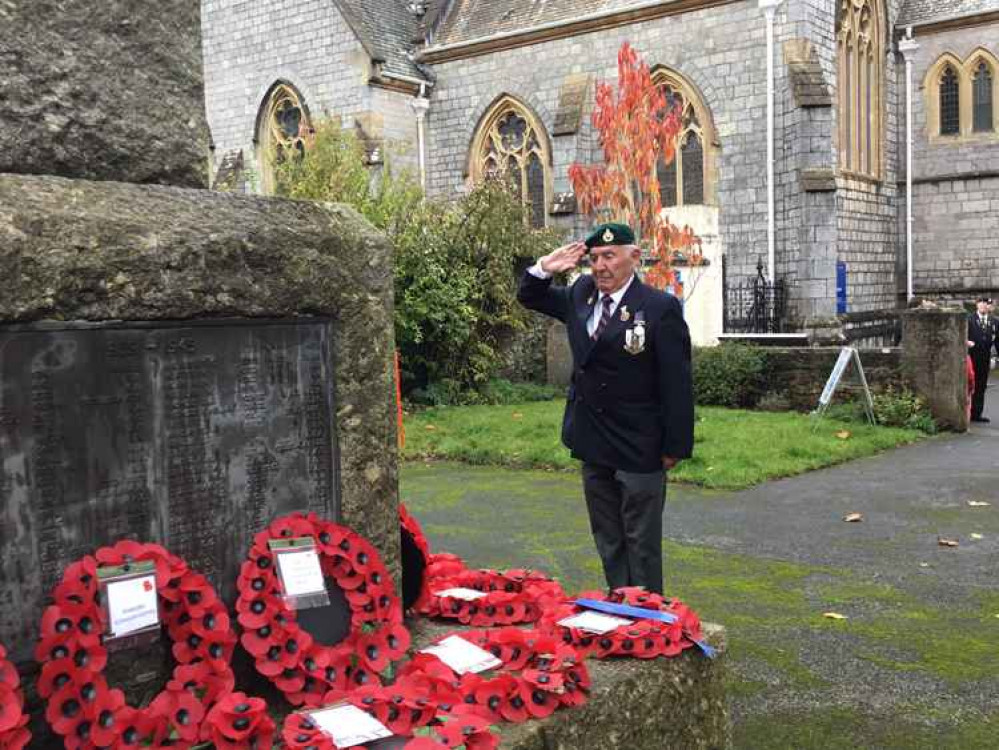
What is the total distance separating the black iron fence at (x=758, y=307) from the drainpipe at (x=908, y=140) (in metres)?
4.98

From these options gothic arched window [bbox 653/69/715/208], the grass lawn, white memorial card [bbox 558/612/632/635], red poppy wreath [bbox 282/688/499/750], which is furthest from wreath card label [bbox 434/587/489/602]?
gothic arched window [bbox 653/69/715/208]

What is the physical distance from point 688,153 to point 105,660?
21.6 meters

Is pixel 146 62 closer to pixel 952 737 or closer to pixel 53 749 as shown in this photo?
pixel 53 749

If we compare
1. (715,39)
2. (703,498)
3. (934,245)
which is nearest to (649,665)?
(703,498)

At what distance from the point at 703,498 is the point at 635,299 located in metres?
4.51

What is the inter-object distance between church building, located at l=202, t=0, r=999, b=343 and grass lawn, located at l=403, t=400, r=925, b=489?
27.7 feet

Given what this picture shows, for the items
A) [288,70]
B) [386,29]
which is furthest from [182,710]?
[386,29]

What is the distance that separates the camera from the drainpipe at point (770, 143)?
68.4ft

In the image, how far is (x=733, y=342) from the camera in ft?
50.2

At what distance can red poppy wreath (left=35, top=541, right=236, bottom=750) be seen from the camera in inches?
101

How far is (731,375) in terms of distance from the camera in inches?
550

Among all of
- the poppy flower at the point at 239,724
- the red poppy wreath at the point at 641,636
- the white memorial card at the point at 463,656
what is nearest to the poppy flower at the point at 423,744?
the poppy flower at the point at 239,724

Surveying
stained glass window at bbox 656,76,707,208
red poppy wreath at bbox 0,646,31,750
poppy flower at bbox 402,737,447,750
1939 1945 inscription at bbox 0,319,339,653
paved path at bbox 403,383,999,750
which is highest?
stained glass window at bbox 656,76,707,208

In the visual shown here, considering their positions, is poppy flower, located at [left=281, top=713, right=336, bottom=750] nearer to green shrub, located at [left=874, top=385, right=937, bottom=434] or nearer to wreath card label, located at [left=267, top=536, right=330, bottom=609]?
wreath card label, located at [left=267, top=536, right=330, bottom=609]
